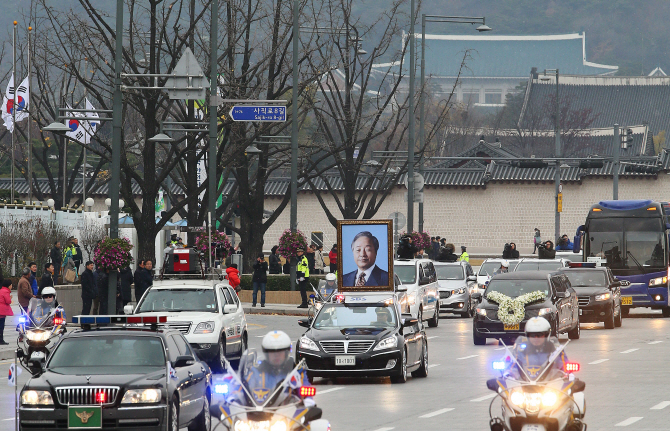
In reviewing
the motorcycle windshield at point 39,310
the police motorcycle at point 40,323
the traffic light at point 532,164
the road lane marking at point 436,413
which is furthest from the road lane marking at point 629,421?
the traffic light at point 532,164

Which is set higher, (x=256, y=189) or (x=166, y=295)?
(x=256, y=189)

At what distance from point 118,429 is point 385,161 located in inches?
1364

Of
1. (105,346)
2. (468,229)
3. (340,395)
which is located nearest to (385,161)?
(468,229)

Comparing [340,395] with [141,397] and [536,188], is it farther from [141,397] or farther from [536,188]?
[536,188]

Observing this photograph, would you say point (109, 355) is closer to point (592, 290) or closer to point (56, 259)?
point (592, 290)

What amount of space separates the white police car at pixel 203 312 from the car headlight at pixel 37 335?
1.64 meters

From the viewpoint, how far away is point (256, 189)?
41.2 metres

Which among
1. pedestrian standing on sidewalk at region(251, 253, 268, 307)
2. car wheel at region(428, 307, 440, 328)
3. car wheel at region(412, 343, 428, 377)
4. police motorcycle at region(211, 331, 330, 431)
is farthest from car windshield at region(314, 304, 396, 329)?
pedestrian standing on sidewalk at region(251, 253, 268, 307)

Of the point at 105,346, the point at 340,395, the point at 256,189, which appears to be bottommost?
the point at 340,395

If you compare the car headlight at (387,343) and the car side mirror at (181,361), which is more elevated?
the car side mirror at (181,361)

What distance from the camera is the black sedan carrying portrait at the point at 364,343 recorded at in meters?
17.8

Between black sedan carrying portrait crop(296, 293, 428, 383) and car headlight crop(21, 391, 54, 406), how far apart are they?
23.5ft

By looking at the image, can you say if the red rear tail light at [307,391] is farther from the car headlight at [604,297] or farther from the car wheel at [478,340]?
the car headlight at [604,297]

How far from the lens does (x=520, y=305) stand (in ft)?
80.7
